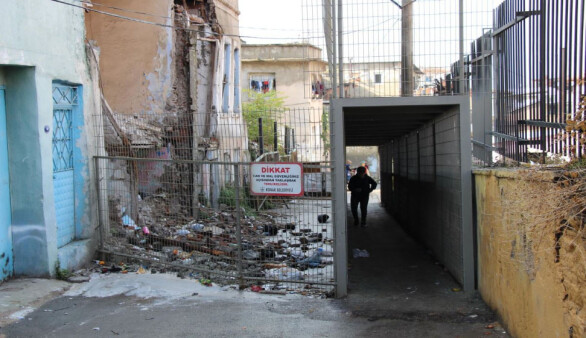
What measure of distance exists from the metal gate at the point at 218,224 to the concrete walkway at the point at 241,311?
47 centimetres

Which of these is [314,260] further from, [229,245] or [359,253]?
[359,253]

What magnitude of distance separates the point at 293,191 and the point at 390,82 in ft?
7.08

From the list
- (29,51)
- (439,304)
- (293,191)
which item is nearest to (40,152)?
(29,51)

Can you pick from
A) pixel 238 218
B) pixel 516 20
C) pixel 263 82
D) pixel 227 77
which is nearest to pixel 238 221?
pixel 238 218

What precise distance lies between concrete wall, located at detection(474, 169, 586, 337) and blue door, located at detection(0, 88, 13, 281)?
636 cm

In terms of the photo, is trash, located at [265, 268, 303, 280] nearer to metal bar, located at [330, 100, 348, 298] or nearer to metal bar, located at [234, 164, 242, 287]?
metal bar, located at [234, 164, 242, 287]

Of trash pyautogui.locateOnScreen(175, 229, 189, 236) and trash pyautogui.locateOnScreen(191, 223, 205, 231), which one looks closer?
trash pyautogui.locateOnScreen(191, 223, 205, 231)

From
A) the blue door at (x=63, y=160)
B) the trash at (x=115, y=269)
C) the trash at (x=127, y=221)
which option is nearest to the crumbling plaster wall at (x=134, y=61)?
the trash at (x=127, y=221)

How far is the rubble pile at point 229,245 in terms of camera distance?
8.23 meters

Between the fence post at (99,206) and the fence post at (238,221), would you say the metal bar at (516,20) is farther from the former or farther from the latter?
the fence post at (99,206)

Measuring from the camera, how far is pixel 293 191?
773 cm

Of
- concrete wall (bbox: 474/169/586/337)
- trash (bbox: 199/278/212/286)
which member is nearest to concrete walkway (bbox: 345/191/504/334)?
concrete wall (bbox: 474/169/586/337)

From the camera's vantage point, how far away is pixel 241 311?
688 centimetres

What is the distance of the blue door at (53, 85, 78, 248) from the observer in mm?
8234
